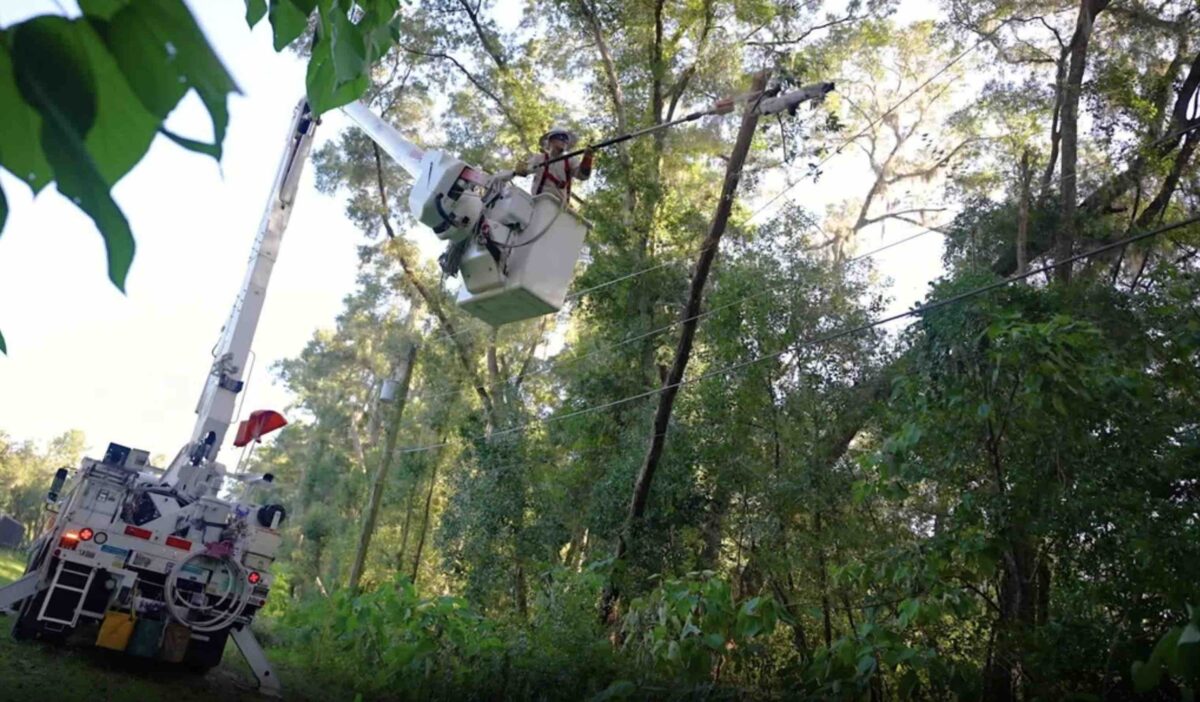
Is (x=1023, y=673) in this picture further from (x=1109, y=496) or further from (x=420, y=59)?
(x=420, y=59)

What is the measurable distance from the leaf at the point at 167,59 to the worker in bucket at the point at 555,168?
575 centimetres

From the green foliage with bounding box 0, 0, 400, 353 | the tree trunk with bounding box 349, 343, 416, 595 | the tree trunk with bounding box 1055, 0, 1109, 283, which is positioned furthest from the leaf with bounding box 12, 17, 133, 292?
the tree trunk with bounding box 349, 343, 416, 595

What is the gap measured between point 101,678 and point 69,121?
26.0 ft

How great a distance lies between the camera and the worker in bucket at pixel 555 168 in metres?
6.50

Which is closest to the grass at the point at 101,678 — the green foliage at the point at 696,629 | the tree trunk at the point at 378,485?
the green foliage at the point at 696,629

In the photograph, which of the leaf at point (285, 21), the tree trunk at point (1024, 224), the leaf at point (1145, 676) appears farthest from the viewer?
the tree trunk at point (1024, 224)

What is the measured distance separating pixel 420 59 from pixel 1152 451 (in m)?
16.9

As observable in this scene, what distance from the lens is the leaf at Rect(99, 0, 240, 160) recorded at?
2.23 ft

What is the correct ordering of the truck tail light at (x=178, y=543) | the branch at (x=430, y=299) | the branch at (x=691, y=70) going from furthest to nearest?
the branch at (x=430, y=299) → the branch at (x=691, y=70) → the truck tail light at (x=178, y=543)

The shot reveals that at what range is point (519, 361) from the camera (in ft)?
76.1

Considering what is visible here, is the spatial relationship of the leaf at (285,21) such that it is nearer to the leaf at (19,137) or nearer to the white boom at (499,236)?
the leaf at (19,137)

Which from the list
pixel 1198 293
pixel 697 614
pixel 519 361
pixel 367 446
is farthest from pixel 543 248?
pixel 367 446

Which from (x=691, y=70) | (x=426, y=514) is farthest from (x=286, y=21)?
(x=426, y=514)

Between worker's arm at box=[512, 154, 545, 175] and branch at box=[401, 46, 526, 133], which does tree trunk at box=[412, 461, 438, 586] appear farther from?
worker's arm at box=[512, 154, 545, 175]
